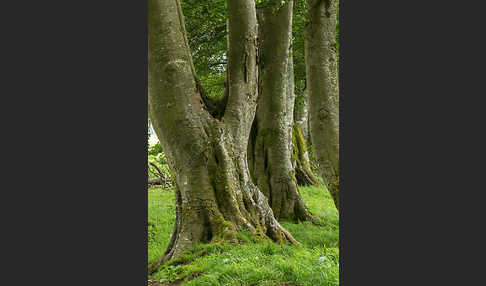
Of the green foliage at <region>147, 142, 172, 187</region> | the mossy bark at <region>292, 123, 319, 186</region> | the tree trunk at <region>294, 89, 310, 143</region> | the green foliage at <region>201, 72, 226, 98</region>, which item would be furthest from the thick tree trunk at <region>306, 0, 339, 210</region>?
the tree trunk at <region>294, 89, 310, 143</region>

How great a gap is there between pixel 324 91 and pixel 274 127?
4926 mm

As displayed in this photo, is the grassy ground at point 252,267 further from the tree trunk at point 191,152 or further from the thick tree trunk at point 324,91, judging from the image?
the thick tree trunk at point 324,91

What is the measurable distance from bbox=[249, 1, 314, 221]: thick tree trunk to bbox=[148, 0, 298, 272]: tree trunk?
10.5 feet

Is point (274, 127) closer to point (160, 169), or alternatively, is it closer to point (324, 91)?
point (324, 91)

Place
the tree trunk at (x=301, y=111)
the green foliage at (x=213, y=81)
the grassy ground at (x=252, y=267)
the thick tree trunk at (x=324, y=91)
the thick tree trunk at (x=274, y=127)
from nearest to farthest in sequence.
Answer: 1. the grassy ground at (x=252, y=267)
2. the thick tree trunk at (x=324, y=91)
3. the thick tree trunk at (x=274, y=127)
4. the green foliage at (x=213, y=81)
5. the tree trunk at (x=301, y=111)

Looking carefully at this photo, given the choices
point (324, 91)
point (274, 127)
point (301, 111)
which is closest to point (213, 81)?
point (274, 127)

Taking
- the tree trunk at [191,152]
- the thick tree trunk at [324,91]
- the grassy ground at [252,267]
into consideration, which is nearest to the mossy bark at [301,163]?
the tree trunk at [191,152]

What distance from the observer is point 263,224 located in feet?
20.4

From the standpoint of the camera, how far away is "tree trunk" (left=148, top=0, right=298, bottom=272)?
579 centimetres

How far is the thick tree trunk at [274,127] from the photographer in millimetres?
9461

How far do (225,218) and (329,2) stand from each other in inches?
123

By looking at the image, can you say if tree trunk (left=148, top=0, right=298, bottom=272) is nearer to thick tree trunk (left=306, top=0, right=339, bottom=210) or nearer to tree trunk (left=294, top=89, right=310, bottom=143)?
thick tree trunk (left=306, top=0, right=339, bottom=210)

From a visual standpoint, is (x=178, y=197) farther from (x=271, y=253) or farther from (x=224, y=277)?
(x=224, y=277)

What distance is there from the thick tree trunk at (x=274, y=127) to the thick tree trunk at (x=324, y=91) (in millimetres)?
4542
